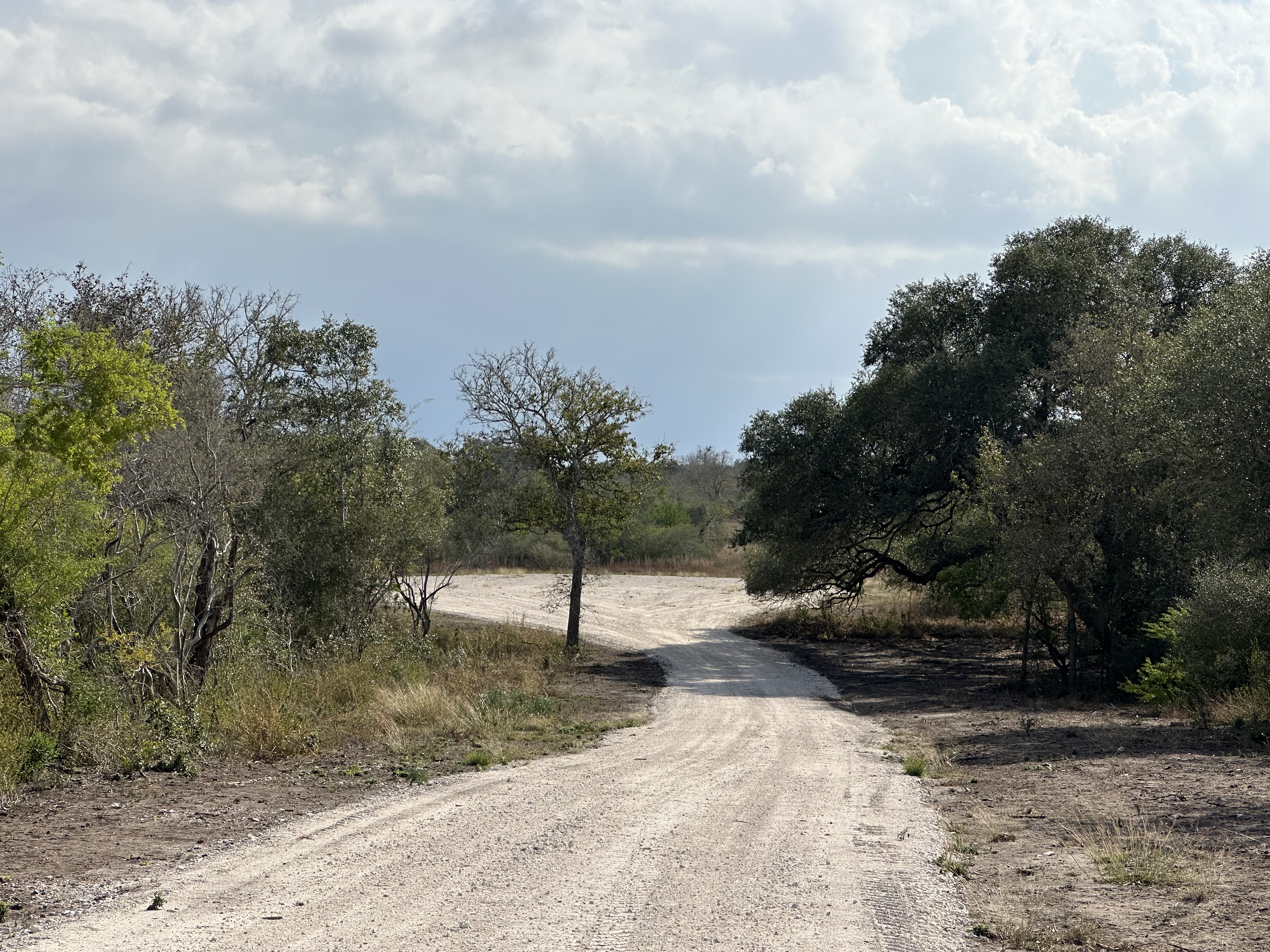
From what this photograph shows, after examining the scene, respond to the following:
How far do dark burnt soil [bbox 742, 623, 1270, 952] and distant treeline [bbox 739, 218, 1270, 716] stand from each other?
210cm

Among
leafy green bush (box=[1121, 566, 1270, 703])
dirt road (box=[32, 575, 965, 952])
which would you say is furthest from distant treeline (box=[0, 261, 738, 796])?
leafy green bush (box=[1121, 566, 1270, 703])

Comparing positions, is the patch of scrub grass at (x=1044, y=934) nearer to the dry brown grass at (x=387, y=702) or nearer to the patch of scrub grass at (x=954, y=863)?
the patch of scrub grass at (x=954, y=863)

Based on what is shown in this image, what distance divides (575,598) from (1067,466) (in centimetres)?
1253

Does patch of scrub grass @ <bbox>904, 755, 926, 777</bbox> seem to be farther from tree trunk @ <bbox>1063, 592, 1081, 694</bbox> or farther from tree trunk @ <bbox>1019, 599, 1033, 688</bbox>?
tree trunk @ <bbox>1019, 599, 1033, 688</bbox>

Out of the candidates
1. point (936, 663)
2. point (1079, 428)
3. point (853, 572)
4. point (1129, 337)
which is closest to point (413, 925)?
point (1079, 428)

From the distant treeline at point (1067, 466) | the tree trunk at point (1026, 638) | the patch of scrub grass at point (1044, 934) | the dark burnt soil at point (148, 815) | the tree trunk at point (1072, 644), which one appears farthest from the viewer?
the tree trunk at point (1026, 638)

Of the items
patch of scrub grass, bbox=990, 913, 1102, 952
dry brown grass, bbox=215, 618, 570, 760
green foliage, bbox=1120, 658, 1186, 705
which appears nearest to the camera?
patch of scrub grass, bbox=990, 913, 1102, 952

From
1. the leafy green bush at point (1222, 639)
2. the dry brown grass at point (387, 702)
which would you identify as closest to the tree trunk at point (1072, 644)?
the leafy green bush at point (1222, 639)

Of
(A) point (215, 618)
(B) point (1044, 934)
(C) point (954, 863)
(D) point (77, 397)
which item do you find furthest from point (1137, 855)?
(A) point (215, 618)

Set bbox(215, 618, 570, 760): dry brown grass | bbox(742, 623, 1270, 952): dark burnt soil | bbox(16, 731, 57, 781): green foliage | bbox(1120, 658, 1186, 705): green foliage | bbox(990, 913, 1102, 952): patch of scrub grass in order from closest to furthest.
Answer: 1. bbox(990, 913, 1102, 952): patch of scrub grass
2. bbox(742, 623, 1270, 952): dark burnt soil
3. bbox(16, 731, 57, 781): green foliage
4. bbox(215, 618, 570, 760): dry brown grass
5. bbox(1120, 658, 1186, 705): green foliage

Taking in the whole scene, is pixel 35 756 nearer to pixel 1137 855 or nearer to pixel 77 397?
pixel 77 397

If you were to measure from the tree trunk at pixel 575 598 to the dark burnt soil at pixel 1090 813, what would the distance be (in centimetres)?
885

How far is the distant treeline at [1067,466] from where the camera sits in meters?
14.3

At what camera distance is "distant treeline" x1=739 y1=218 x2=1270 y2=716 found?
14328mm
